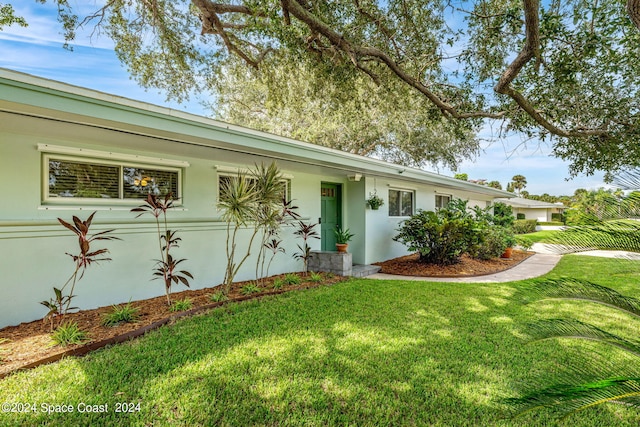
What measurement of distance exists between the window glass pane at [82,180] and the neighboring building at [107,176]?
0.04 ft

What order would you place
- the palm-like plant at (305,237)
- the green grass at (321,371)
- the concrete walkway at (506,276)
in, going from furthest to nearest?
the concrete walkway at (506,276), the palm-like plant at (305,237), the green grass at (321,371)

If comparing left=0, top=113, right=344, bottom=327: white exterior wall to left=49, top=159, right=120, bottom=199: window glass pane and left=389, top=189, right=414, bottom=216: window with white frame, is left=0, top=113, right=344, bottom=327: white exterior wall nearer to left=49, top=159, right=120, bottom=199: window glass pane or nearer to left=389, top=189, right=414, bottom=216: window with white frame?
left=49, top=159, right=120, bottom=199: window glass pane

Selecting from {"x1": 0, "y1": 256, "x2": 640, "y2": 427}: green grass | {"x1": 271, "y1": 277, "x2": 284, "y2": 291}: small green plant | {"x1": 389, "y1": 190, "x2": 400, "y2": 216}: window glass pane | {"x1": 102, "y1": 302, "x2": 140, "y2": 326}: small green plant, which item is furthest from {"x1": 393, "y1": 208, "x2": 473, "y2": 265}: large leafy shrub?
{"x1": 102, "y1": 302, "x2": 140, "y2": 326}: small green plant

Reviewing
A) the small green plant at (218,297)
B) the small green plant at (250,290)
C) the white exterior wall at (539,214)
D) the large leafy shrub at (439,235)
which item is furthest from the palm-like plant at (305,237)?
the white exterior wall at (539,214)

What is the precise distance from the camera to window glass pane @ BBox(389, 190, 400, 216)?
9.98 meters

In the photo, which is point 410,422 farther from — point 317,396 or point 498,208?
point 498,208

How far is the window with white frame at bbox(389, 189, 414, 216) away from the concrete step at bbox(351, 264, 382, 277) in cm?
222

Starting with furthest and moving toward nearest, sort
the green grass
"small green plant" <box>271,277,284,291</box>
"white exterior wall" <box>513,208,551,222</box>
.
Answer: "white exterior wall" <box>513,208,551,222</box>
"small green plant" <box>271,277,284,291</box>
the green grass

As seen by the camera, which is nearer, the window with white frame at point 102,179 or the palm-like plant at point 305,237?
the window with white frame at point 102,179

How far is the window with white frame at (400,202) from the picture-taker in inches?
396

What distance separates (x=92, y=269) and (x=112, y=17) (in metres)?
7.18

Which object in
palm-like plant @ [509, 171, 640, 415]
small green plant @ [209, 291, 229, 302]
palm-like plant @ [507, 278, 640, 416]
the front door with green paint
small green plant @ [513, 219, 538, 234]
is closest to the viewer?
palm-like plant @ [507, 278, 640, 416]

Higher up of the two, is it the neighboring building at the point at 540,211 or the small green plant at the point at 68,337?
the neighboring building at the point at 540,211

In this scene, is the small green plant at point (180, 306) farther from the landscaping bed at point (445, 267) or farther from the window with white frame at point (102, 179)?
the landscaping bed at point (445, 267)
